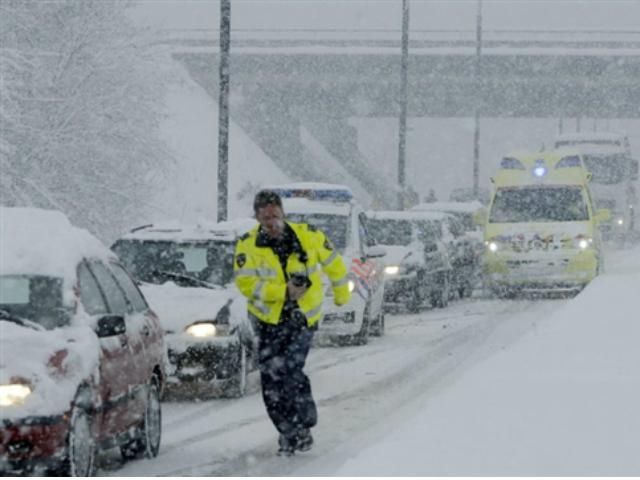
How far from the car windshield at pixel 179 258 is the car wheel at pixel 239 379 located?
49.8 inches

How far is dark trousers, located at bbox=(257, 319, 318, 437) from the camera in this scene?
35.5 feet

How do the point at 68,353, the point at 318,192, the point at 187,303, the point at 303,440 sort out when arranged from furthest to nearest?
the point at 318,192
the point at 187,303
the point at 303,440
the point at 68,353

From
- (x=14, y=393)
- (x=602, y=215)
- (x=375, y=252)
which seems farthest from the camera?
(x=602, y=215)

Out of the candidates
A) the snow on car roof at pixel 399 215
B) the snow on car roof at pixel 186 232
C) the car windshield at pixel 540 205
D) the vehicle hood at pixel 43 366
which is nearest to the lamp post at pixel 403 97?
the car windshield at pixel 540 205

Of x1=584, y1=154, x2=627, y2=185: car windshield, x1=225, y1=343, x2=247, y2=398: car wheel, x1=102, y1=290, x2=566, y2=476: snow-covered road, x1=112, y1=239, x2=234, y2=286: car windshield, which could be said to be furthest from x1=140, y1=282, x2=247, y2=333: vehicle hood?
x1=584, y1=154, x2=627, y2=185: car windshield

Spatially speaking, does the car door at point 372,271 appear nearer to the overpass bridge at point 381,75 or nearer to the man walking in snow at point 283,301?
the man walking in snow at point 283,301

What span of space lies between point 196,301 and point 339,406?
1.57 metres

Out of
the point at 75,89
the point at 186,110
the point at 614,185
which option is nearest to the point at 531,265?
the point at 75,89

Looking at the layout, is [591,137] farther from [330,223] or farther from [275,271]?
[275,271]

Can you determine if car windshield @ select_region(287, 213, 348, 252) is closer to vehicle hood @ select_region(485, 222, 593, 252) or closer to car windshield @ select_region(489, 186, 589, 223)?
vehicle hood @ select_region(485, 222, 593, 252)

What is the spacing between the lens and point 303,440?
35.9 feet

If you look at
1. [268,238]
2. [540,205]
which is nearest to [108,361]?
[268,238]

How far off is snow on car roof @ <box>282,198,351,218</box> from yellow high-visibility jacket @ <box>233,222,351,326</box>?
9659 mm

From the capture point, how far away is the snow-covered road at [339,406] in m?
10.8
